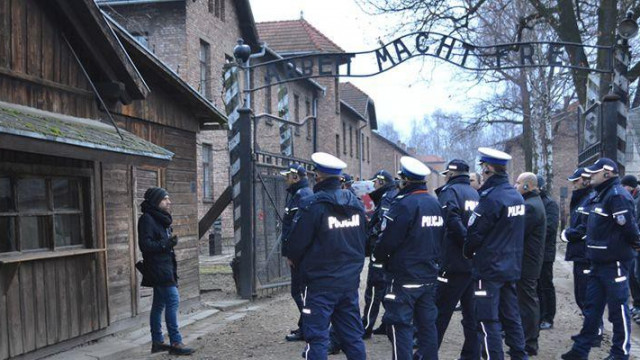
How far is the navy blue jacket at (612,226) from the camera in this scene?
665 cm

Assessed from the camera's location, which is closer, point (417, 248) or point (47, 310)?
point (417, 248)

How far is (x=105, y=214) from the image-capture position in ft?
27.7

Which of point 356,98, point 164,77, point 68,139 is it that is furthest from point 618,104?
point 356,98

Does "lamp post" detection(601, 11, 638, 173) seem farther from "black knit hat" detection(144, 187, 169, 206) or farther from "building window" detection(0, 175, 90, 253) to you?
"building window" detection(0, 175, 90, 253)

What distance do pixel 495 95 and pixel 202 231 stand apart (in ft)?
90.9

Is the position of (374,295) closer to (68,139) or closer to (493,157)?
(493,157)

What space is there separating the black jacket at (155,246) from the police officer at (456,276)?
3129mm

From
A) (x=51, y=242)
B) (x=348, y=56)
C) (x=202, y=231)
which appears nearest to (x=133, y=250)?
(x=51, y=242)

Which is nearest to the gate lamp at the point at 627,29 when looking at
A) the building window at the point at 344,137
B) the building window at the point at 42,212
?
the building window at the point at 42,212

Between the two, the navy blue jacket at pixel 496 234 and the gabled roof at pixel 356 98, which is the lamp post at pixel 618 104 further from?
the gabled roof at pixel 356 98

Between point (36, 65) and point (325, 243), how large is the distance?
3.92 metres

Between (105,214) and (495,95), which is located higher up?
(495,95)

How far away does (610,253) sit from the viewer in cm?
671

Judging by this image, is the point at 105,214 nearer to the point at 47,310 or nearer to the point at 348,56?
the point at 47,310
